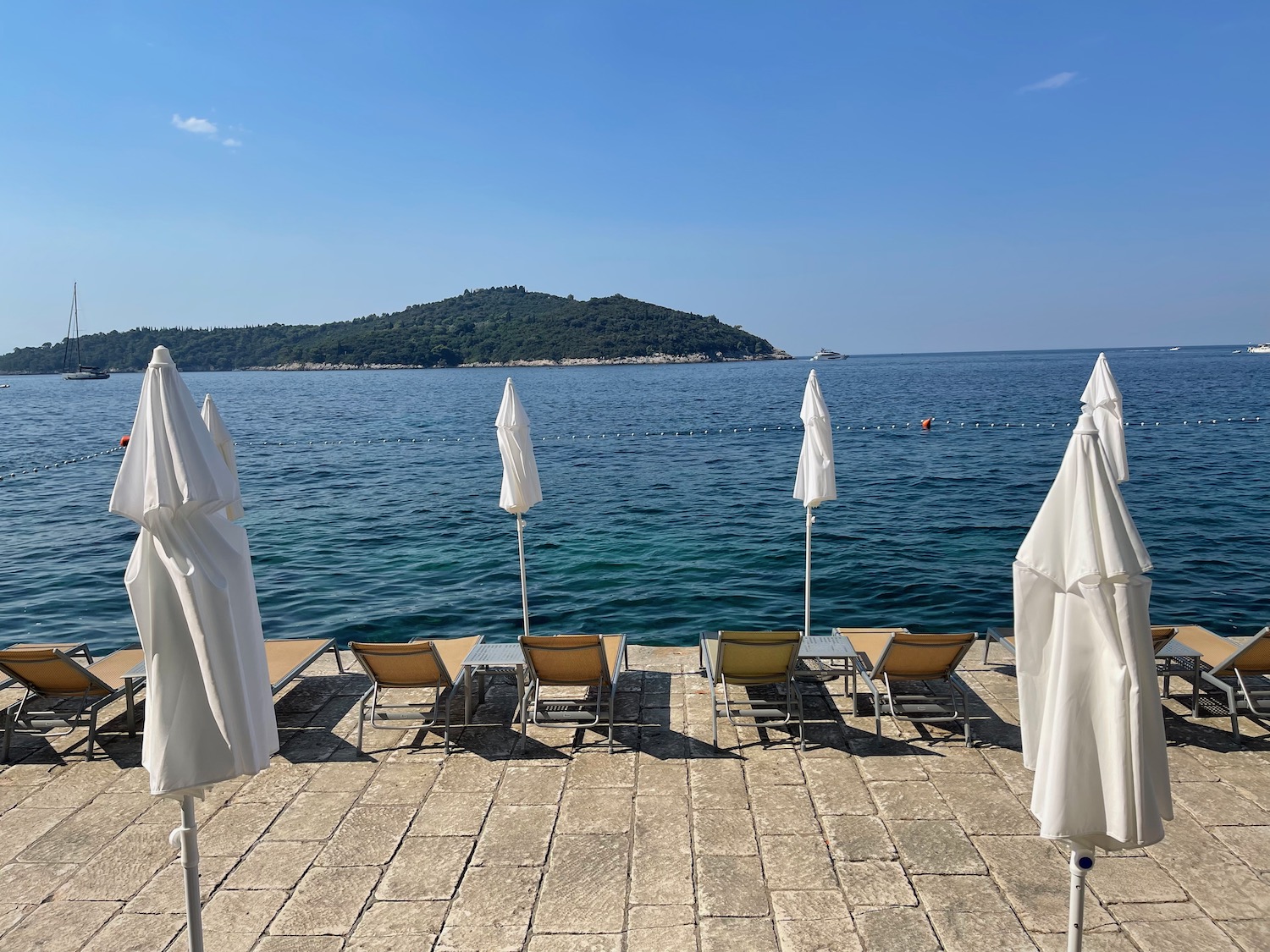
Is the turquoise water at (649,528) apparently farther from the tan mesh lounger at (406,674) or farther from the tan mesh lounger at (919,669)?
the tan mesh lounger at (919,669)

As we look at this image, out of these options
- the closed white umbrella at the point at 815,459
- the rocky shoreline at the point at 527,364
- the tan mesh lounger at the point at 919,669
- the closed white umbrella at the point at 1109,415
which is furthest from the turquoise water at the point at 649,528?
the rocky shoreline at the point at 527,364

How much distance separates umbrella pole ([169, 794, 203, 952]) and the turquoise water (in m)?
8.54

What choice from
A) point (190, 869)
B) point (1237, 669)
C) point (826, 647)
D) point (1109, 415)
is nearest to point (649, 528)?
point (1109, 415)

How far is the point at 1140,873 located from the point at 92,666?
805cm

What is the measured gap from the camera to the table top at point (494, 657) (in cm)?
679

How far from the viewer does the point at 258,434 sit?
47.5 meters

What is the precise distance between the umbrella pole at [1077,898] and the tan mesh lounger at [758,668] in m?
2.96

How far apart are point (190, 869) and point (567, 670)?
10.9ft

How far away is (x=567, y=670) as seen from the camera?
6500 millimetres

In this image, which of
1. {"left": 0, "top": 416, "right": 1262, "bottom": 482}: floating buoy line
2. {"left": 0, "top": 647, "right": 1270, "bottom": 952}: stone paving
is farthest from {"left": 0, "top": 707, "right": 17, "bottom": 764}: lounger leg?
{"left": 0, "top": 416, "right": 1262, "bottom": 482}: floating buoy line

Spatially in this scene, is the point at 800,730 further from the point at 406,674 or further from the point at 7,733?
the point at 7,733

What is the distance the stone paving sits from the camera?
418 centimetres

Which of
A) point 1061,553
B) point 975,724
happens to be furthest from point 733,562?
point 1061,553

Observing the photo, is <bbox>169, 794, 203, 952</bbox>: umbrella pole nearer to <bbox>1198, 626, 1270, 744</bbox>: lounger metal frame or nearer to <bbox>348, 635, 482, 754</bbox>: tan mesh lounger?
<bbox>348, 635, 482, 754</bbox>: tan mesh lounger
